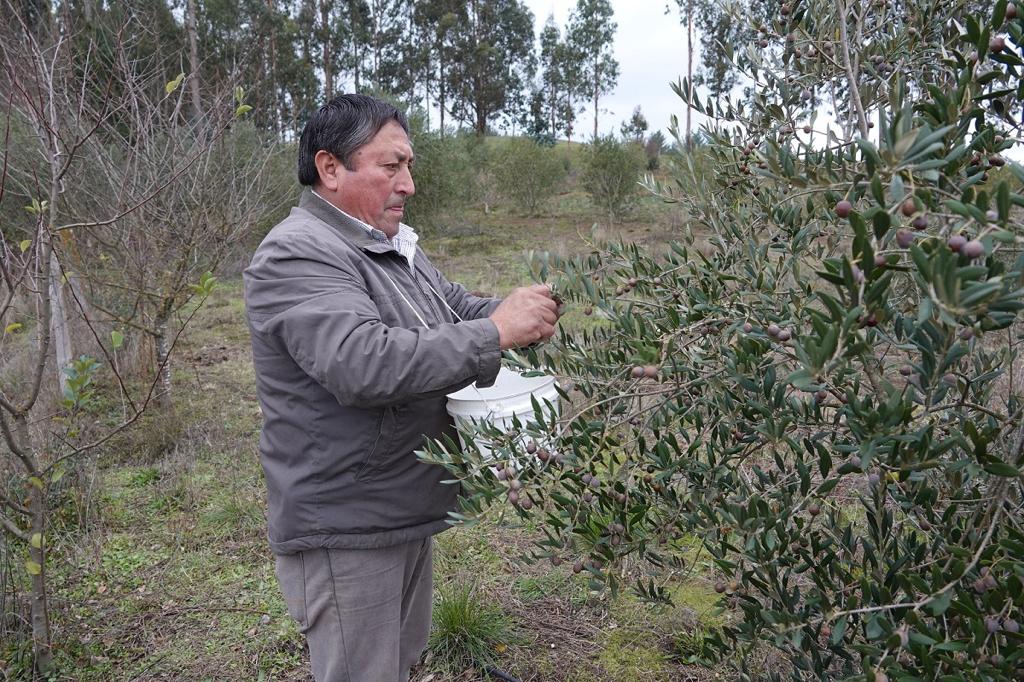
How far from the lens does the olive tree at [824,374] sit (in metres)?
0.98

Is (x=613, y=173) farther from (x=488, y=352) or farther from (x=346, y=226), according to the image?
(x=488, y=352)

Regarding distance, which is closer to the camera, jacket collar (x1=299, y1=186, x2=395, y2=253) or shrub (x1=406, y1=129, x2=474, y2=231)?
jacket collar (x1=299, y1=186, x2=395, y2=253)

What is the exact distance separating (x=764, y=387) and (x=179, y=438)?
5.01m

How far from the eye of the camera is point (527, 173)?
20.3m

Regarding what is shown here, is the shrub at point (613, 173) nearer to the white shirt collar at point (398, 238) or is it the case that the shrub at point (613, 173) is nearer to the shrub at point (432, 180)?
the shrub at point (432, 180)

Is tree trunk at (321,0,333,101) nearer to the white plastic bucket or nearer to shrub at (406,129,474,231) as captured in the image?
shrub at (406,129,474,231)

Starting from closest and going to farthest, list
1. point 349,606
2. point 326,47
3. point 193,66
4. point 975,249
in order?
point 975,249 < point 349,606 < point 193,66 < point 326,47

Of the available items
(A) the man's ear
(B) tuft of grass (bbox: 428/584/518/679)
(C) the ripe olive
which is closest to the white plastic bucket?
(A) the man's ear

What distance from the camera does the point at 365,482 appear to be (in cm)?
183

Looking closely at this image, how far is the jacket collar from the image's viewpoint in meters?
1.90

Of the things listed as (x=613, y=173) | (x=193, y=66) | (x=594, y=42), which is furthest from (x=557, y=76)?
(x=193, y=66)

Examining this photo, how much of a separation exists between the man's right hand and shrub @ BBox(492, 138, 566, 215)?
18932 mm

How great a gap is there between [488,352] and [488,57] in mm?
33887

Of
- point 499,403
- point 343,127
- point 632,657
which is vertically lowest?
point 632,657
